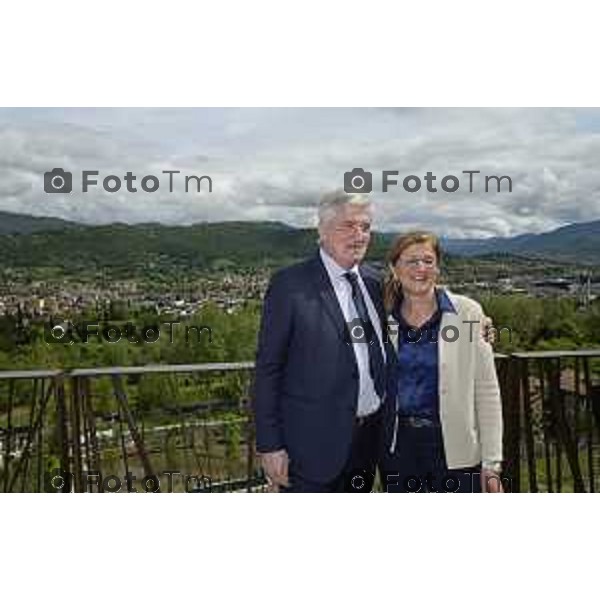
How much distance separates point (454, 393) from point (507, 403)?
0.52m

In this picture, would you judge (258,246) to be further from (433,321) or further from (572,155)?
(572,155)

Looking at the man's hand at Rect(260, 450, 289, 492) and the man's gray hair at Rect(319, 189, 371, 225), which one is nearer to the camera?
the man's hand at Rect(260, 450, 289, 492)

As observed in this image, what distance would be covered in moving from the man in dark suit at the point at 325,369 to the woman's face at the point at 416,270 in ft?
0.35

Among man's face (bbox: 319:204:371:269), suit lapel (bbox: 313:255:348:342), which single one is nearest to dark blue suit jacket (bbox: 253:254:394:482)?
suit lapel (bbox: 313:255:348:342)

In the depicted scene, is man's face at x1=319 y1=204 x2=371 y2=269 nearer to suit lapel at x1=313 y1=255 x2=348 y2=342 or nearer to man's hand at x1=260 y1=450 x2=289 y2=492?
suit lapel at x1=313 y1=255 x2=348 y2=342

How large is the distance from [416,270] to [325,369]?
0.53 m

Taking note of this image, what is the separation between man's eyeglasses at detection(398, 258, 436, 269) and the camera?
12.7 feet

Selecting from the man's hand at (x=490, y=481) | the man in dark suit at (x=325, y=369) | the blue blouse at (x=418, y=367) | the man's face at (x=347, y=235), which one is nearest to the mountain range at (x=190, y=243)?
the man's face at (x=347, y=235)

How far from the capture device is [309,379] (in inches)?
148

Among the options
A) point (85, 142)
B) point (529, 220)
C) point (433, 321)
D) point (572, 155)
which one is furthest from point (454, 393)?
point (85, 142)

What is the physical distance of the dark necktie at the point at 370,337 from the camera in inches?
151

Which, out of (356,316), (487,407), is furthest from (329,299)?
(487,407)
